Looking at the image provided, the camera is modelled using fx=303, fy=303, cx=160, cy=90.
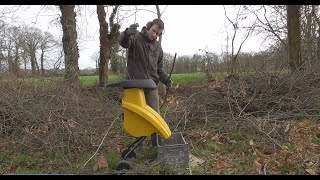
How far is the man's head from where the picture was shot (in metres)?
4.11

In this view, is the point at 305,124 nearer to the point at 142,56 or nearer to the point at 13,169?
the point at 142,56

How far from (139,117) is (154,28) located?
1.27 m

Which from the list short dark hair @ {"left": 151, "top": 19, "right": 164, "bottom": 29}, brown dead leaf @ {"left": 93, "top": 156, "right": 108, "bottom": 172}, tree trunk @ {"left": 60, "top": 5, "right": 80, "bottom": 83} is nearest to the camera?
brown dead leaf @ {"left": 93, "top": 156, "right": 108, "bottom": 172}

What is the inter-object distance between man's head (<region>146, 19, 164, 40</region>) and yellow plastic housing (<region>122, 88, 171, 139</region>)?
94 centimetres

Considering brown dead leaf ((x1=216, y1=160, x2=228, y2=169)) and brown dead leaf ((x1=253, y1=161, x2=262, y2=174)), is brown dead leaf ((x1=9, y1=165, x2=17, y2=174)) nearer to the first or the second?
brown dead leaf ((x1=216, y1=160, x2=228, y2=169))

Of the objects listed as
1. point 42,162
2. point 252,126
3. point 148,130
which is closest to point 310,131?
point 252,126

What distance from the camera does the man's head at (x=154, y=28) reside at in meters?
4.11

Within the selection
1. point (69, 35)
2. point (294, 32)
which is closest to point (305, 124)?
point (294, 32)

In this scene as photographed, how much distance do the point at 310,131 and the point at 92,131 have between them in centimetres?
386

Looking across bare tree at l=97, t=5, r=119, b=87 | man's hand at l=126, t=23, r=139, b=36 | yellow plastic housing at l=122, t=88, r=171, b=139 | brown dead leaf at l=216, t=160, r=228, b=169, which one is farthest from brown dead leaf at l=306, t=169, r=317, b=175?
bare tree at l=97, t=5, r=119, b=87

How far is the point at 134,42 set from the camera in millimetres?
4316

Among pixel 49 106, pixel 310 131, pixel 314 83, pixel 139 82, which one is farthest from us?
pixel 314 83

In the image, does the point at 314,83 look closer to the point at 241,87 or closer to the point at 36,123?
the point at 241,87

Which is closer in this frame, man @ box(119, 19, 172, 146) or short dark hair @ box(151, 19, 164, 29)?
short dark hair @ box(151, 19, 164, 29)
